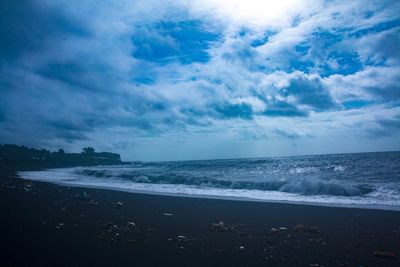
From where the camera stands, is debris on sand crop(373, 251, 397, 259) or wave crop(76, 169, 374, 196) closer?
debris on sand crop(373, 251, 397, 259)

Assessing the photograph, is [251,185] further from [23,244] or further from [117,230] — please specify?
[23,244]

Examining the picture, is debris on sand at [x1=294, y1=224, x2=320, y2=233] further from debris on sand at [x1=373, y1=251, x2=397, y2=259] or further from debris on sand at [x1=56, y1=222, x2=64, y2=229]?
debris on sand at [x1=56, y1=222, x2=64, y2=229]

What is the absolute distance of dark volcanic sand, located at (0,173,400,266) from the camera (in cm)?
518

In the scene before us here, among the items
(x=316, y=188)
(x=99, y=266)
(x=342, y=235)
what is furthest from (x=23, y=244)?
(x=316, y=188)

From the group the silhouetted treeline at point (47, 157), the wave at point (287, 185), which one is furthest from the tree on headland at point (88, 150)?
the wave at point (287, 185)

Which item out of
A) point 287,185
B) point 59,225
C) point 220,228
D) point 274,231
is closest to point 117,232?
point 59,225

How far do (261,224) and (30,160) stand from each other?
77.4 m

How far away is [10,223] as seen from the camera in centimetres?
750

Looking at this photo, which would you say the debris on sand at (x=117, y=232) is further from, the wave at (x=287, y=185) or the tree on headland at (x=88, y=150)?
the tree on headland at (x=88, y=150)

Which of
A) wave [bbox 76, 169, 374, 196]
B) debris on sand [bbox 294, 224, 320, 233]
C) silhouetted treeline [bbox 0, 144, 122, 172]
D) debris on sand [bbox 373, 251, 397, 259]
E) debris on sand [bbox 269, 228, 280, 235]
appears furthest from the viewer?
silhouetted treeline [bbox 0, 144, 122, 172]

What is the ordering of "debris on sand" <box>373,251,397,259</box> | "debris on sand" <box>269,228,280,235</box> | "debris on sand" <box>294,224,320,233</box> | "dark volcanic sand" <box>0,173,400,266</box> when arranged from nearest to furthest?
"dark volcanic sand" <box>0,173,400,266</box>
"debris on sand" <box>373,251,397,259</box>
"debris on sand" <box>269,228,280,235</box>
"debris on sand" <box>294,224,320,233</box>

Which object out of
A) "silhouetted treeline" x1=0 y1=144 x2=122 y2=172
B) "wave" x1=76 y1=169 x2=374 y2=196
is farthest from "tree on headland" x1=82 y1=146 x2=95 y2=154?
"wave" x1=76 y1=169 x2=374 y2=196

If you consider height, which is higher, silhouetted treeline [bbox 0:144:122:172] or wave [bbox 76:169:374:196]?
silhouetted treeline [bbox 0:144:122:172]

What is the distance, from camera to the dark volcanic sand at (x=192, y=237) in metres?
5.18
